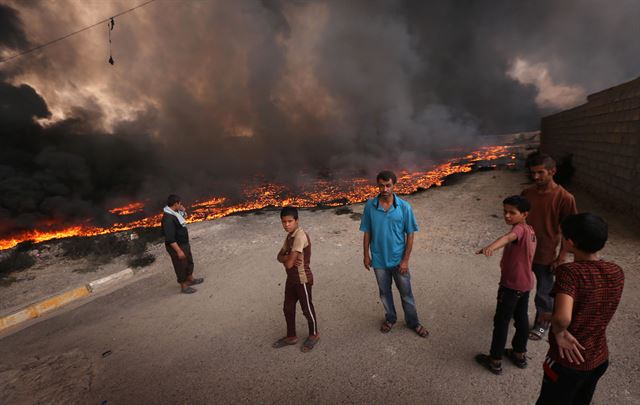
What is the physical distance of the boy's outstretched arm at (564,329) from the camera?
1433 millimetres

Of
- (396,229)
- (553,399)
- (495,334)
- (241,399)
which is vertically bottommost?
(241,399)

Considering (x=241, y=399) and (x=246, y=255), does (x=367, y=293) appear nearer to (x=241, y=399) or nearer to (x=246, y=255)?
(x=241, y=399)

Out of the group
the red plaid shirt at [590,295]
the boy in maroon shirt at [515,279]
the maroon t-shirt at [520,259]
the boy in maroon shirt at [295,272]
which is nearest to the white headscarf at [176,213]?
the boy in maroon shirt at [295,272]

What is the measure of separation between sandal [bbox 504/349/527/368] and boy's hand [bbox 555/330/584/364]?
164cm

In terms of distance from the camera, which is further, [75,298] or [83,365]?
[75,298]

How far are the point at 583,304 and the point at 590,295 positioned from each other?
63mm

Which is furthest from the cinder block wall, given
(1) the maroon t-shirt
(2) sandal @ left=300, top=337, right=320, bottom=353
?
(2) sandal @ left=300, top=337, right=320, bottom=353

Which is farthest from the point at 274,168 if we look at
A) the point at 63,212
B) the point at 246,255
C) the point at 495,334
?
the point at 495,334

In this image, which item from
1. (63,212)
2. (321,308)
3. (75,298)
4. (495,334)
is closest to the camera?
(495,334)

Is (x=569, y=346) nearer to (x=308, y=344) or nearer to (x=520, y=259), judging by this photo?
(x=520, y=259)

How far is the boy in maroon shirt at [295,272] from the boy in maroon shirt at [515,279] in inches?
70.6

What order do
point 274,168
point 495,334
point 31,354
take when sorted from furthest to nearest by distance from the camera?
point 274,168
point 31,354
point 495,334

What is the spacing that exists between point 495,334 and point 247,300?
365 centimetres

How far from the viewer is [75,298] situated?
5496 millimetres
